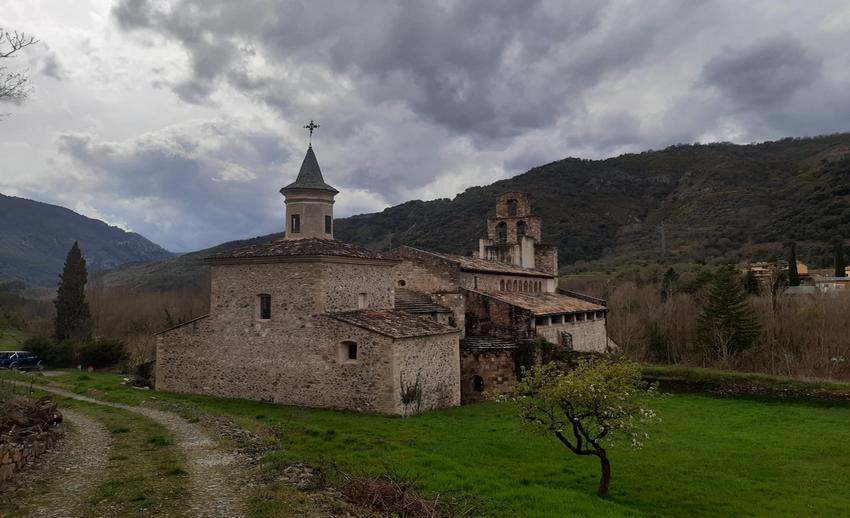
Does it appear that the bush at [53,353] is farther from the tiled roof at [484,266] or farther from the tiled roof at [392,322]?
the tiled roof at [392,322]

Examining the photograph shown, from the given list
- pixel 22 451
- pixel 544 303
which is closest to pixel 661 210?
pixel 544 303

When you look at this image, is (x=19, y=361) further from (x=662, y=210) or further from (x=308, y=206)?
(x=662, y=210)

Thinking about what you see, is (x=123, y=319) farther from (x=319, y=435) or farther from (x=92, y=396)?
(x=319, y=435)

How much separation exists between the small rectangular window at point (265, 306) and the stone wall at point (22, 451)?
830 centimetres

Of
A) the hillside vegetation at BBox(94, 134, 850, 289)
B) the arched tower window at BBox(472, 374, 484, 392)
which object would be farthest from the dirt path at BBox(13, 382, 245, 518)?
the hillside vegetation at BBox(94, 134, 850, 289)

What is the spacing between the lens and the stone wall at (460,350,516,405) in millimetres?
21531

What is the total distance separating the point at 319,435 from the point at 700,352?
3086 cm

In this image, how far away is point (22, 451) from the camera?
9047 mm

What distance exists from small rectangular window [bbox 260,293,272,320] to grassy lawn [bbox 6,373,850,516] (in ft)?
9.48

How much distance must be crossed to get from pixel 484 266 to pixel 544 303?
3.48 meters

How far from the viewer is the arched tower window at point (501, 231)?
3597cm

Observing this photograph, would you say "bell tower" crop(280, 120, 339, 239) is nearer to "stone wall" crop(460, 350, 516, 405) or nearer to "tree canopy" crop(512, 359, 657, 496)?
"stone wall" crop(460, 350, 516, 405)

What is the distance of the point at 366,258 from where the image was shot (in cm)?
1980

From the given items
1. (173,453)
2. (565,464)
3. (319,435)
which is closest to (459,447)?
(565,464)
